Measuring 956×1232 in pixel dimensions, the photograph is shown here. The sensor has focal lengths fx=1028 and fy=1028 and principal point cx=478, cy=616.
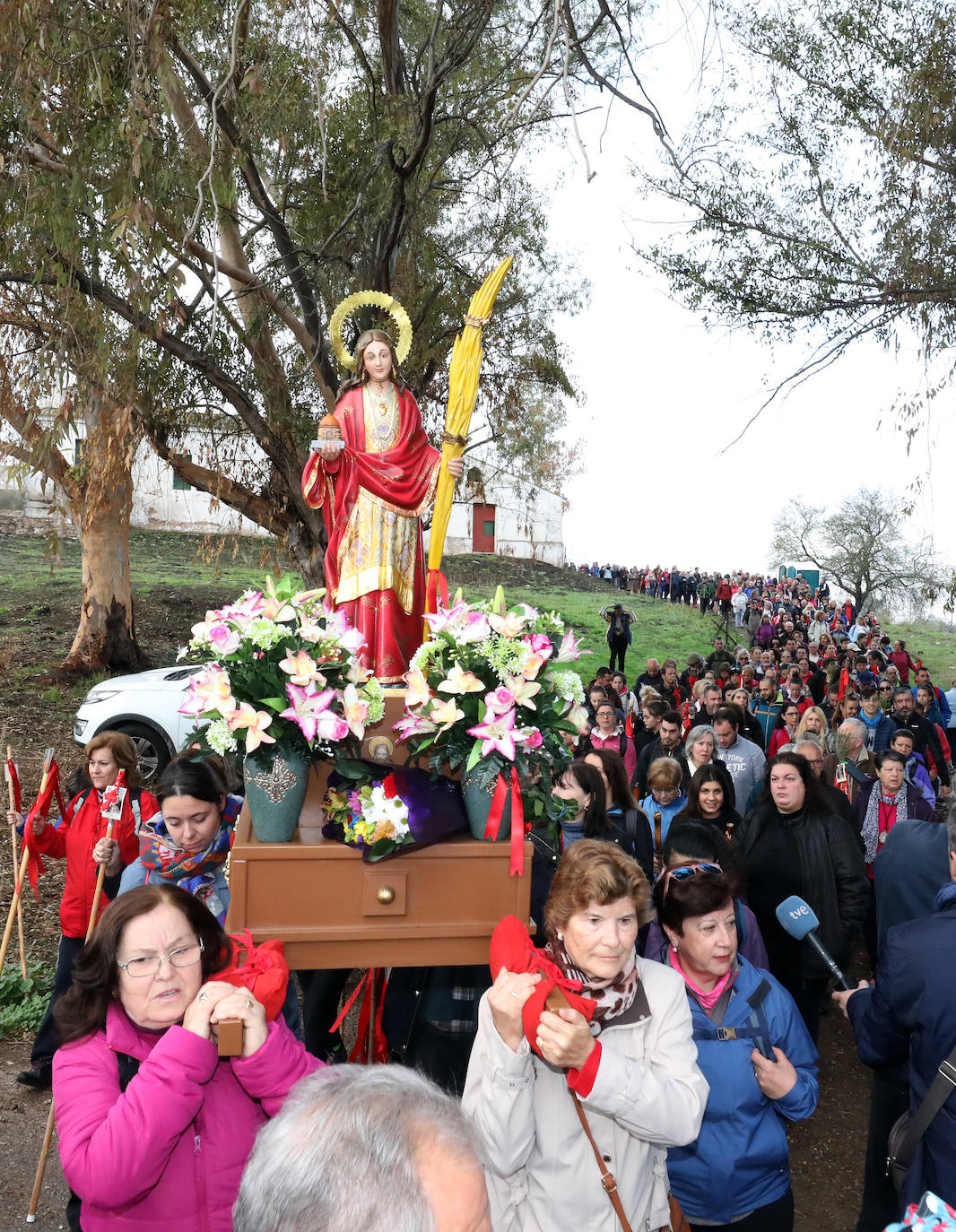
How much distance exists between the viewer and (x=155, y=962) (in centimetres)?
225

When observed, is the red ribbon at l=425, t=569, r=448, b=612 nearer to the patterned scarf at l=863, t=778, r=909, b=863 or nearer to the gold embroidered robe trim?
the gold embroidered robe trim

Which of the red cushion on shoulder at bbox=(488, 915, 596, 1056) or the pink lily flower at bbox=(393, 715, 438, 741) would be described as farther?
the pink lily flower at bbox=(393, 715, 438, 741)

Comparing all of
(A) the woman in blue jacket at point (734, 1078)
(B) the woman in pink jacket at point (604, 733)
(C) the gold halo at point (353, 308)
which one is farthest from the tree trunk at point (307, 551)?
(A) the woman in blue jacket at point (734, 1078)

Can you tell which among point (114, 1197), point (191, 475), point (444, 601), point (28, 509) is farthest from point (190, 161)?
point (28, 509)

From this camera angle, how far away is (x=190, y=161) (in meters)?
7.26

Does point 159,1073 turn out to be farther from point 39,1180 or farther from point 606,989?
point 39,1180

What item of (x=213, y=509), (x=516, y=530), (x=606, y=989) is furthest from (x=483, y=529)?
(x=606, y=989)

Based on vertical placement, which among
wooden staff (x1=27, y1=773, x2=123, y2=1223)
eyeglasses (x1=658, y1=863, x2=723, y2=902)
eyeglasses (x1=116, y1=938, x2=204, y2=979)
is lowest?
wooden staff (x1=27, y1=773, x2=123, y2=1223)

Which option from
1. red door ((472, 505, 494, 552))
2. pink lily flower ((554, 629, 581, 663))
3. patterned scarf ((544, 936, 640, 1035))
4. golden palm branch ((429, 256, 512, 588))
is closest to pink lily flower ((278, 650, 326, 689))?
pink lily flower ((554, 629, 581, 663))

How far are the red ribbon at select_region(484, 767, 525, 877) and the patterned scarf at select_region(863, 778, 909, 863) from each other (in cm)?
392

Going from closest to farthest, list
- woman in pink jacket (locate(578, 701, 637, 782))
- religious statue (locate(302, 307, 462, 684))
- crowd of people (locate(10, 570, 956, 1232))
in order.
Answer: crowd of people (locate(10, 570, 956, 1232)) → religious statue (locate(302, 307, 462, 684)) → woman in pink jacket (locate(578, 701, 637, 782))

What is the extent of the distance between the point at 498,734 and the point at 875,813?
13.5ft

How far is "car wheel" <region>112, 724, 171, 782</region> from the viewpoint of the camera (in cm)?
1059

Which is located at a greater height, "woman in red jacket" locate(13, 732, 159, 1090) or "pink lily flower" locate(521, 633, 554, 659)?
"pink lily flower" locate(521, 633, 554, 659)
